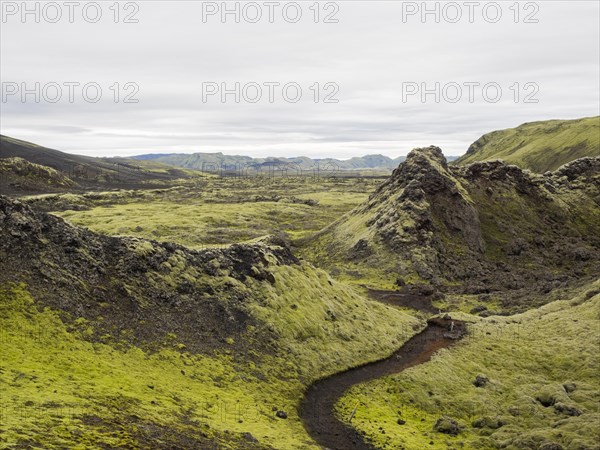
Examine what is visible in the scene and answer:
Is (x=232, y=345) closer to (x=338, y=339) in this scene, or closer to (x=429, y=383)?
(x=338, y=339)

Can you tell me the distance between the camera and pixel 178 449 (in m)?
32.2

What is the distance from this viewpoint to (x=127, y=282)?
55156mm

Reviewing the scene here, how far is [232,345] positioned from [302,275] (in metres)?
19.3

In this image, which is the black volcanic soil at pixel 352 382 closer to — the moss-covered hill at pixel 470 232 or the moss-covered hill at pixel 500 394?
the moss-covered hill at pixel 500 394

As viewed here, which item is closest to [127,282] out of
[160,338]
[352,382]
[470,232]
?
[160,338]

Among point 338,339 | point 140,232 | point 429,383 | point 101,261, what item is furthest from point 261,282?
point 140,232

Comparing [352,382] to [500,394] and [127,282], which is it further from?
[127,282]

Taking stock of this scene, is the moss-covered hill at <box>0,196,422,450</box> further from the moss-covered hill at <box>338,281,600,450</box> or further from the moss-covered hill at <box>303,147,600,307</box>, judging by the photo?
the moss-covered hill at <box>303,147,600,307</box>

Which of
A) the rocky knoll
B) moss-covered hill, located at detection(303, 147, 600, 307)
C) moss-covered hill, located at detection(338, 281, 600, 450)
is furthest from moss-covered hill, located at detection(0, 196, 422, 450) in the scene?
moss-covered hill, located at detection(303, 147, 600, 307)

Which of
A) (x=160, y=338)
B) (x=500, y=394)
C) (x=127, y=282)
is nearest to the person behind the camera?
(x=160, y=338)

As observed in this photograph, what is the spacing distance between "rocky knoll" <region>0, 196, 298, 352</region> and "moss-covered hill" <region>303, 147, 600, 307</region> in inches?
1964

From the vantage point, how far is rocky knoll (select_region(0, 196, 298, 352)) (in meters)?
49.4

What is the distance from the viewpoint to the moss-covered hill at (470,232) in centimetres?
10531

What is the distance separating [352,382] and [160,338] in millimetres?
21810
